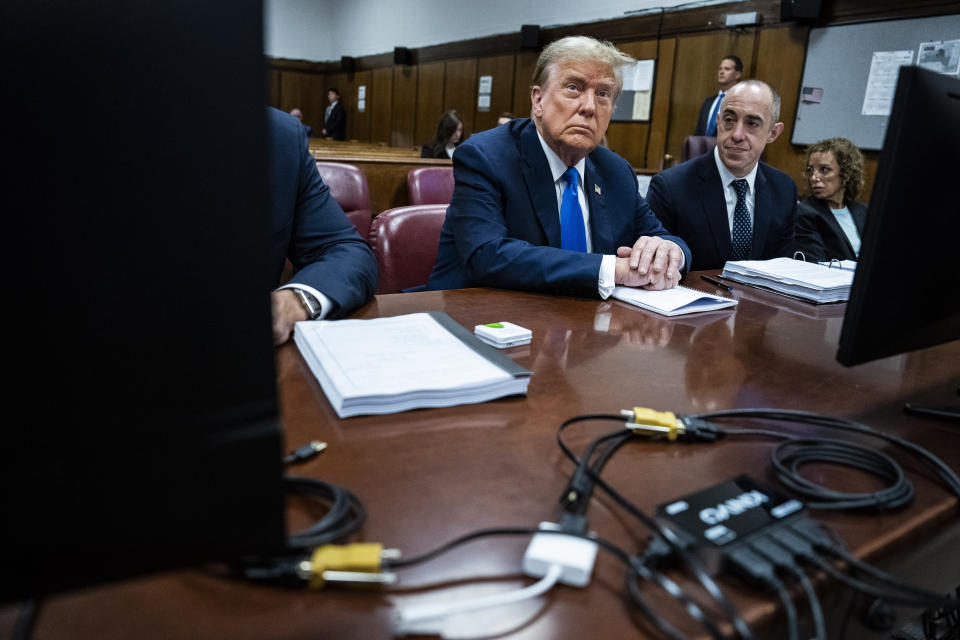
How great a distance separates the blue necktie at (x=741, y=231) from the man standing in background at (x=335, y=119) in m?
11.5

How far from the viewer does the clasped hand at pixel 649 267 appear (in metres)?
1.48

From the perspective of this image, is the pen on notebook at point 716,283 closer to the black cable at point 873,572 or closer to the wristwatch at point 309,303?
the wristwatch at point 309,303

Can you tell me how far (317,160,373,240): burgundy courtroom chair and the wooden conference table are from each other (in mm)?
1539

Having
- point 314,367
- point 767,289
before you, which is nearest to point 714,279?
point 767,289

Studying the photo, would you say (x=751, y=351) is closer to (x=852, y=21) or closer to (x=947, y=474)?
(x=947, y=474)

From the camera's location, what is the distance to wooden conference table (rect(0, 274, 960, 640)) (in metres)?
0.44

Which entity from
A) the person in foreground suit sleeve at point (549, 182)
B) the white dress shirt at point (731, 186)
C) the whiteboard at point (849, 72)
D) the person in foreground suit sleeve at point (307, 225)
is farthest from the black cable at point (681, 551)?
the whiteboard at point (849, 72)

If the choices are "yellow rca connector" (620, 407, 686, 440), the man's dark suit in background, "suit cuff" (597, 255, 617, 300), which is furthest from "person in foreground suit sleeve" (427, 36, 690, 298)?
the man's dark suit in background

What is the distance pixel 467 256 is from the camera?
1.65m

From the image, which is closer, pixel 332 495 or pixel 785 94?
pixel 332 495

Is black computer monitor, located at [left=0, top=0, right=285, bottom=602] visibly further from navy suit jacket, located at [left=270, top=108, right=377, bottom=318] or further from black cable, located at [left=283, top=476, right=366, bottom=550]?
navy suit jacket, located at [left=270, top=108, right=377, bottom=318]

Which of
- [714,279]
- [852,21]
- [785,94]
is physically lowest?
[714,279]

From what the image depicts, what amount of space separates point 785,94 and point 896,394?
5.74m

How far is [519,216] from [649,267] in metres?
0.46
